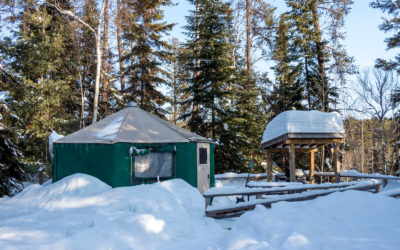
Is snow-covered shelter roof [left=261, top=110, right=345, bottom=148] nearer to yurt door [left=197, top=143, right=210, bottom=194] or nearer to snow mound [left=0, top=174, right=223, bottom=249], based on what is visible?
yurt door [left=197, top=143, right=210, bottom=194]

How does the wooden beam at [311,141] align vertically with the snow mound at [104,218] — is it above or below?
above

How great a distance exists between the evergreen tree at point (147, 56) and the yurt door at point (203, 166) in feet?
24.0

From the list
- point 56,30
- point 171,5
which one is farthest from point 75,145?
point 171,5

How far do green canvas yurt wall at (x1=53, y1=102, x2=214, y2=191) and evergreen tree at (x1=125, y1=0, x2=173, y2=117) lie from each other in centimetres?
668

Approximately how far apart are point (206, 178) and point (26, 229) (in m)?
5.68

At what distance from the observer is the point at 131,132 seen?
29.0 ft

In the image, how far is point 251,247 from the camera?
3584 mm

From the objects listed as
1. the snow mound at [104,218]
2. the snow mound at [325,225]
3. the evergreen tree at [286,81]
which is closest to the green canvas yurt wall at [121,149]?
the snow mound at [104,218]

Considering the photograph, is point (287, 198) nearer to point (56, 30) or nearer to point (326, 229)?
point (326, 229)

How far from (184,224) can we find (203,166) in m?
4.17

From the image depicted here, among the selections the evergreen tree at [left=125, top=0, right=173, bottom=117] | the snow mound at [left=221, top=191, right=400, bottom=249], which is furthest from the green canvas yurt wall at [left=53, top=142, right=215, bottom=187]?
the evergreen tree at [left=125, top=0, right=173, bottom=117]

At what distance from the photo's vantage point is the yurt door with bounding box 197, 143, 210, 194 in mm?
9188

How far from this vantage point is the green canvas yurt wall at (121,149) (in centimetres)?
822

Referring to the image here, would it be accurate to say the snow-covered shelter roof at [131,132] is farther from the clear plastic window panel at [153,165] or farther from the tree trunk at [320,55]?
the tree trunk at [320,55]
